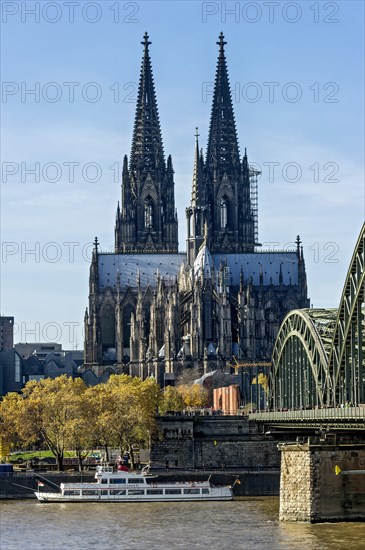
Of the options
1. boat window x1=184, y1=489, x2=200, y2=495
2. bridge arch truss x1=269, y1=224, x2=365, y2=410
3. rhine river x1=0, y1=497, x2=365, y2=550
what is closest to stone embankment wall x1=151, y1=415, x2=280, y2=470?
bridge arch truss x1=269, y1=224, x2=365, y2=410

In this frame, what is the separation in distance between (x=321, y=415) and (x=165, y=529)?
9.84 m

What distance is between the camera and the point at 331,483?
3354 inches

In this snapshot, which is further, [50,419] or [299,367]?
[50,419]

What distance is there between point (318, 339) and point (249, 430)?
2899 cm

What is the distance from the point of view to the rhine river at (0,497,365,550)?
3088 inches

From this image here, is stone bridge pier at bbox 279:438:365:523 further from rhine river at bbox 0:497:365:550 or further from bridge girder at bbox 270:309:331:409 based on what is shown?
bridge girder at bbox 270:309:331:409

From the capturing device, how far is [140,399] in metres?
141

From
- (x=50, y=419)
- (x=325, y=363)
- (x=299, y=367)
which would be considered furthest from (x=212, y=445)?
(x=325, y=363)

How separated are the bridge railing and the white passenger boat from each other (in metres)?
6.06

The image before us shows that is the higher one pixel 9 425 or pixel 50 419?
pixel 50 419

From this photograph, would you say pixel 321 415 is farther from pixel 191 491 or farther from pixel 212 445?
pixel 212 445

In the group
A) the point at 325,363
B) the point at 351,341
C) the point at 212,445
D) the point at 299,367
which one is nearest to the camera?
the point at 351,341

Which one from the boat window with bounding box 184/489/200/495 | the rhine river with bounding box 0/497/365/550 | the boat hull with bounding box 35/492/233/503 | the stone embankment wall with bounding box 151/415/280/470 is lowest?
the rhine river with bounding box 0/497/365/550

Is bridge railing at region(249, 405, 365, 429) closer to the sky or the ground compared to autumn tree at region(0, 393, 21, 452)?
closer to the ground
